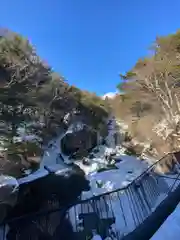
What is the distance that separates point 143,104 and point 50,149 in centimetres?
627

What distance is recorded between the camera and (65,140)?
1067 centimetres

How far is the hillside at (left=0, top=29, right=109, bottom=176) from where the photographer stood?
6804 millimetres

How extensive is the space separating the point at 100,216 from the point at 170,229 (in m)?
1.25

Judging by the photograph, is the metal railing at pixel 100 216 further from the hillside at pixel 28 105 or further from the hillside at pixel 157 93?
the hillside at pixel 157 93

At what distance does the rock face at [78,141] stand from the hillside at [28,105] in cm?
82

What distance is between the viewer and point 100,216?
13.4ft

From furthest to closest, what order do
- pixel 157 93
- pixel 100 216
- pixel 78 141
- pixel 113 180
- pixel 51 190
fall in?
pixel 157 93 < pixel 78 141 < pixel 113 180 < pixel 51 190 < pixel 100 216

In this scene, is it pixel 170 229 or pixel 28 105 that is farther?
pixel 28 105

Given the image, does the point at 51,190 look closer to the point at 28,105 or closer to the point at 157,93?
the point at 28,105

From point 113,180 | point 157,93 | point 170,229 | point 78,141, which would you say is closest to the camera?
point 170,229

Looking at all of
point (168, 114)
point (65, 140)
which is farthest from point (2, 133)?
point (168, 114)

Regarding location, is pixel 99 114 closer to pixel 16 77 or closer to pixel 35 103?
pixel 35 103

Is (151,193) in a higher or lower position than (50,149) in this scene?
lower

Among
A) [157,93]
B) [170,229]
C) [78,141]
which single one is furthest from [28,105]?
[157,93]
